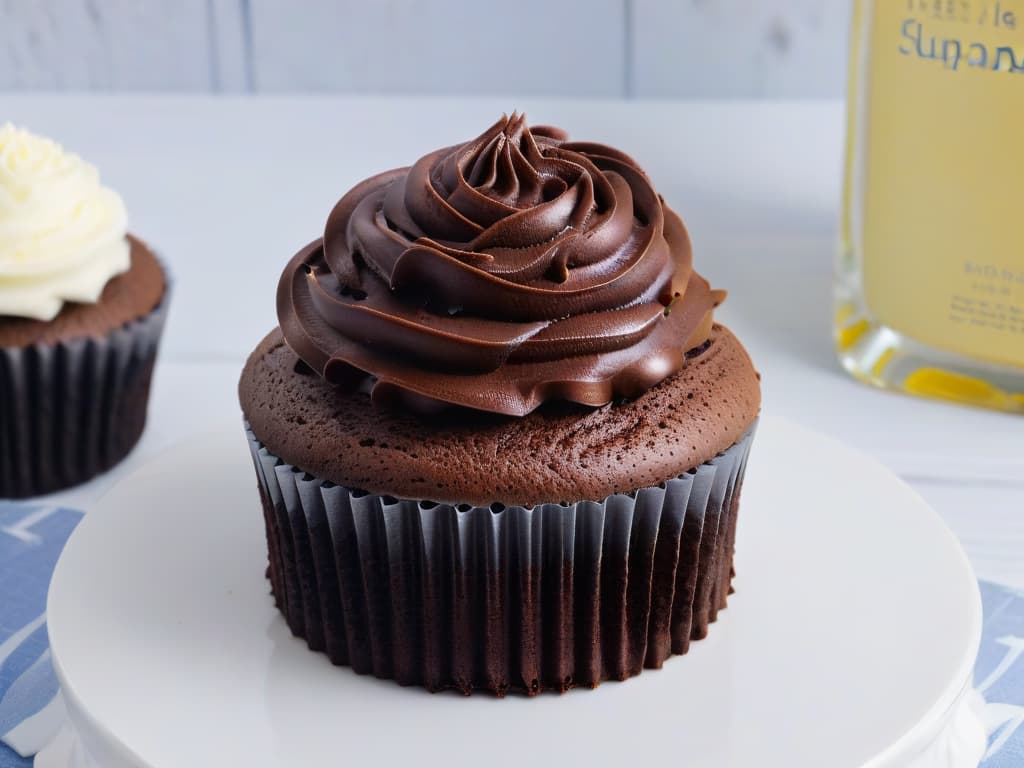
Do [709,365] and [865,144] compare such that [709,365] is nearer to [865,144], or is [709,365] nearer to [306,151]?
[865,144]

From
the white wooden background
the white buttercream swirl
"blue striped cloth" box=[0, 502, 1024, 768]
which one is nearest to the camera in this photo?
"blue striped cloth" box=[0, 502, 1024, 768]

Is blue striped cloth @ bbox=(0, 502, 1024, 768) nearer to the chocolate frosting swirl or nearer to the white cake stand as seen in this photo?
the white cake stand

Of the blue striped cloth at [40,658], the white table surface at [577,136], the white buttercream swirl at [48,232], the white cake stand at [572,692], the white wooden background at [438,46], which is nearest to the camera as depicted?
the white cake stand at [572,692]

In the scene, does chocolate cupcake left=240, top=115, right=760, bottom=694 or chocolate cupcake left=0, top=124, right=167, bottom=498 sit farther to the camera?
chocolate cupcake left=0, top=124, right=167, bottom=498

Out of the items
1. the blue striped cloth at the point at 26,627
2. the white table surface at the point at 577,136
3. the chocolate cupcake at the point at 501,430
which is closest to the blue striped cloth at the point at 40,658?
the blue striped cloth at the point at 26,627

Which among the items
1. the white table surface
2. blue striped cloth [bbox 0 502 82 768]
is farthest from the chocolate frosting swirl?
the white table surface

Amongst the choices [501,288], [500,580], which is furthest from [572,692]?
[501,288]

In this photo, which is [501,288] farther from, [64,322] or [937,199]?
[937,199]

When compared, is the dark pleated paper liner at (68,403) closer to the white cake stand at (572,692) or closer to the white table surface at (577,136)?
the white table surface at (577,136)
